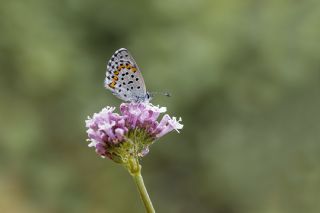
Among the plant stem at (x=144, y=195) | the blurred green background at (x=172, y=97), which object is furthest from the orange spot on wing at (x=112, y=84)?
the blurred green background at (x=172, y=97)

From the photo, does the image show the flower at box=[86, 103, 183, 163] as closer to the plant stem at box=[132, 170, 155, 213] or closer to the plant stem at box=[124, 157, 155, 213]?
the plant stem at box=[124, 157, 155, 213]

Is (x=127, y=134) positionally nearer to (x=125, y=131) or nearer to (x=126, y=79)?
(x=125, y=131)

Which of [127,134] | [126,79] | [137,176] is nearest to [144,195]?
[137,176]

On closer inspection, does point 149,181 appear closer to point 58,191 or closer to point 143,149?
point 58,191

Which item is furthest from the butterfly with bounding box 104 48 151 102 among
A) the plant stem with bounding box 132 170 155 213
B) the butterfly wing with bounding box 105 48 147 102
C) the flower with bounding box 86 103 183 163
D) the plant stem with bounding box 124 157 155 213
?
the plant stem with bounding box 132 170 155 213

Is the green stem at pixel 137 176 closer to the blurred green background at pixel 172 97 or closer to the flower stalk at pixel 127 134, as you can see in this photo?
the flower stalk at pixel 127 134

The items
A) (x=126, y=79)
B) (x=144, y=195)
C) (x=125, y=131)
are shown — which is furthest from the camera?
(x=126, y=79)

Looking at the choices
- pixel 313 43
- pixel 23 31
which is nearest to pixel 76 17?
pixel 23 31
